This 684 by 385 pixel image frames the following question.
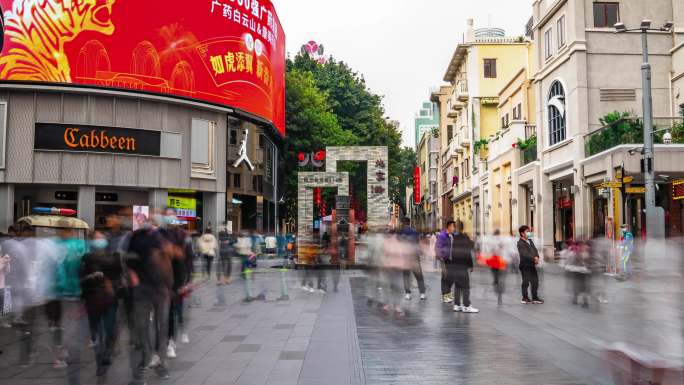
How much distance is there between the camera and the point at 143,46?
30469 millimetres

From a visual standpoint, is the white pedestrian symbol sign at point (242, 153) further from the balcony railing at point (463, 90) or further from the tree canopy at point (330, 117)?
the balcony railing at point (463, 90)

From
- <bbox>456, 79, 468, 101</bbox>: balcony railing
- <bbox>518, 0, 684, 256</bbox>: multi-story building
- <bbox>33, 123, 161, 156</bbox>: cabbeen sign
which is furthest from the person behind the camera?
<bbox>456, 79, 468, 101</bbox>: balcony railing

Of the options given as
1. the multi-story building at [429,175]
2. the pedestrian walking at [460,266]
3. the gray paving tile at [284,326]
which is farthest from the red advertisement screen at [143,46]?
the multi-story building at [429,175]

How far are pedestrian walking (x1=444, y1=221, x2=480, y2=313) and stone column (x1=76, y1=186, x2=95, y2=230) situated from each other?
21.4m

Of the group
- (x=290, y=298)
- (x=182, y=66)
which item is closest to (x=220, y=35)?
(x=182, y=66)

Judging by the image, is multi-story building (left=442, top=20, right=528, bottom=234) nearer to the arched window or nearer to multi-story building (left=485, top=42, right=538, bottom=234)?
multi-story building (left=485, top=42, right=538, bottom=234)

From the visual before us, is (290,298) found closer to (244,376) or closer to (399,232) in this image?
(399,232)

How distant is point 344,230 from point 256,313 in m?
13.9

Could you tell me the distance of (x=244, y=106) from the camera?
117 ft

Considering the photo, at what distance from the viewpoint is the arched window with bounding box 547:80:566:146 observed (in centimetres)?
2833

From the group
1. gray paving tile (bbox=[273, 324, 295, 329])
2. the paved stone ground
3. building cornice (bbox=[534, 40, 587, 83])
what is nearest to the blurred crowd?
the paved stone ground

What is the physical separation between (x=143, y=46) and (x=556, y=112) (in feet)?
63.5

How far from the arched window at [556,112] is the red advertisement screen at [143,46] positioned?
52.8 feet

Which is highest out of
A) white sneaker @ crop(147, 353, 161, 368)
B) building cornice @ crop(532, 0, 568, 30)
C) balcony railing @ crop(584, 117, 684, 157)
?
building cornice @ crop(532, 0, 568, 30)
